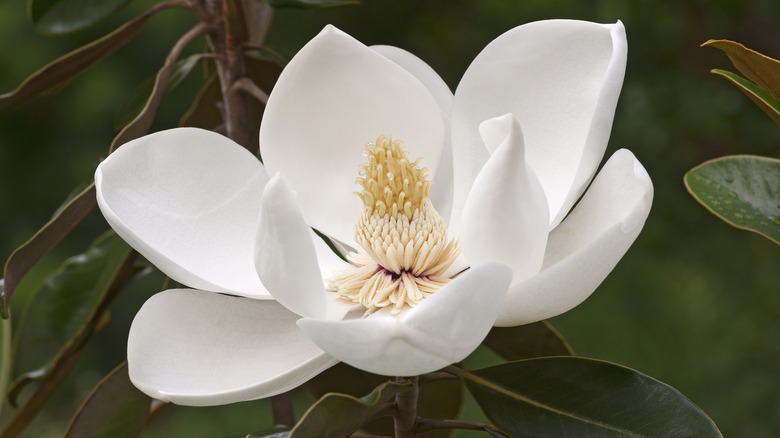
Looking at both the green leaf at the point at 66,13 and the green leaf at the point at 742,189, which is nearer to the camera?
the green leaf at the point at 742,189

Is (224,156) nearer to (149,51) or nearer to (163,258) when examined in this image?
(163,258)

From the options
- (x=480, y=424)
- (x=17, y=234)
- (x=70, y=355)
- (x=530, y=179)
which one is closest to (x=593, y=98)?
(x=530, y=179)

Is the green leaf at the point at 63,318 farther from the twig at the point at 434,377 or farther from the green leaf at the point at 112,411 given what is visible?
the twig at the point at 434,377

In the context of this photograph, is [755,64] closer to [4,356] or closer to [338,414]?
[338,414]

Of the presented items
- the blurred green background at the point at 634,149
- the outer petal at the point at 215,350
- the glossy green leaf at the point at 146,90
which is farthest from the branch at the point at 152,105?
the blurred green background at the point at 634,149

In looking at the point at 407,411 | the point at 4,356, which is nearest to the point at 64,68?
the point at 4,356
